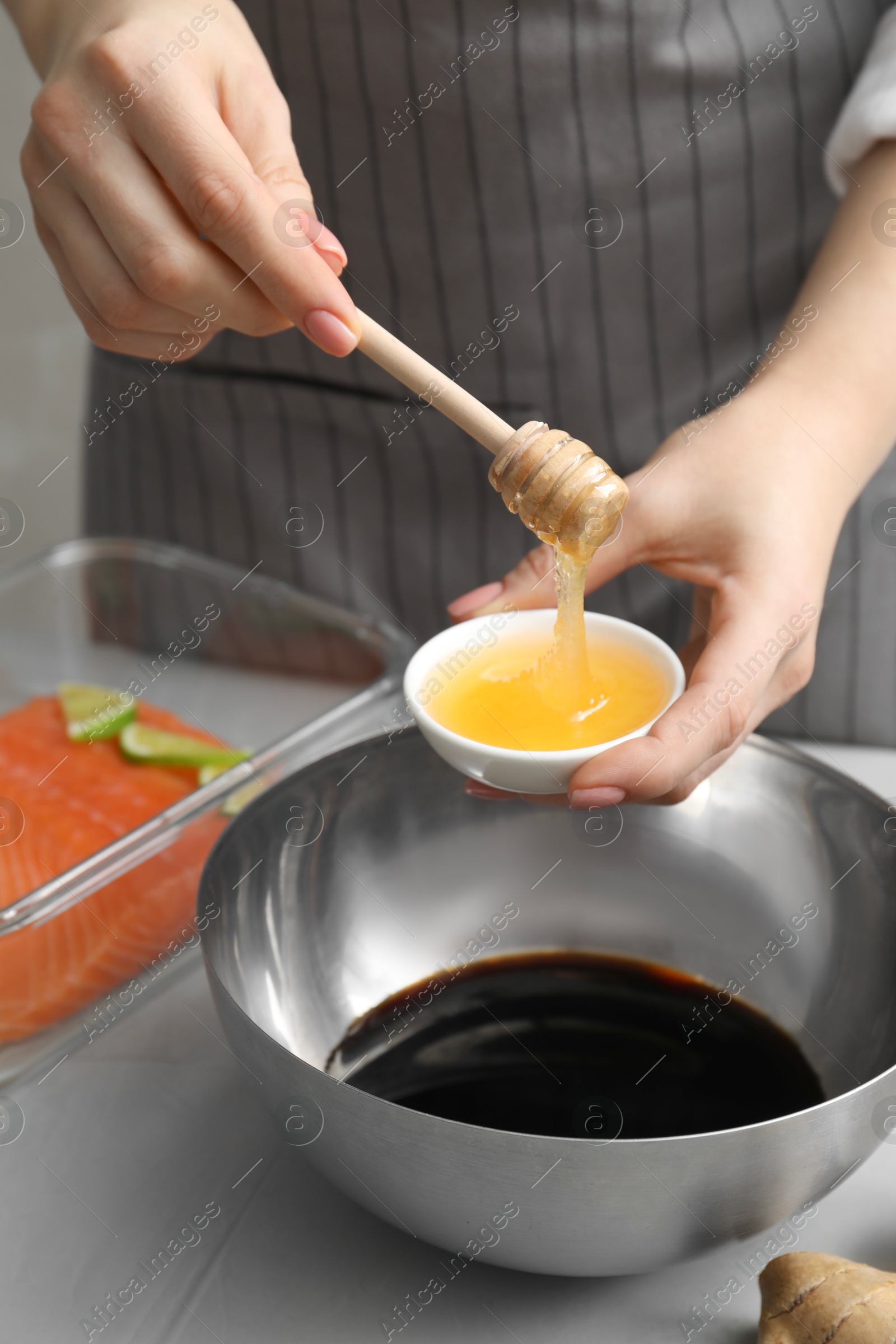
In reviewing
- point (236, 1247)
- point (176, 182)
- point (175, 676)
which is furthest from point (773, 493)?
point (175, 676)

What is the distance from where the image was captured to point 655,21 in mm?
897

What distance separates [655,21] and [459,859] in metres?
0.66

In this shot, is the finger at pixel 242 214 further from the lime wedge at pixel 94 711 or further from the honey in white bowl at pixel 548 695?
the lime wedge at pixel 94 711

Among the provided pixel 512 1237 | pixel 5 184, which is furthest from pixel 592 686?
pixel 5 184

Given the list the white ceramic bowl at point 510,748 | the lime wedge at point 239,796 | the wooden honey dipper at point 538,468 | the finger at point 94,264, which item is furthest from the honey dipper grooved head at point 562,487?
the lime wedge at point 239,796

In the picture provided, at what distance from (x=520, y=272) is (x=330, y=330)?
0.43 metres

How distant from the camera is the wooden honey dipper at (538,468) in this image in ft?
1.94

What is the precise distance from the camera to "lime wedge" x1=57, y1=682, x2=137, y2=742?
1004 mm

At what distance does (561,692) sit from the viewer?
67cm

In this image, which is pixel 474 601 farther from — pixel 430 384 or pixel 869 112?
Result: pixel 869 112

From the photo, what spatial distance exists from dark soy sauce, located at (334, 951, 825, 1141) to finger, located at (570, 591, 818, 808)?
0.14 m

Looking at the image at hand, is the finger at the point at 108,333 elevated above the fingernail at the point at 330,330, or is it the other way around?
the finger at the point at 108,333
